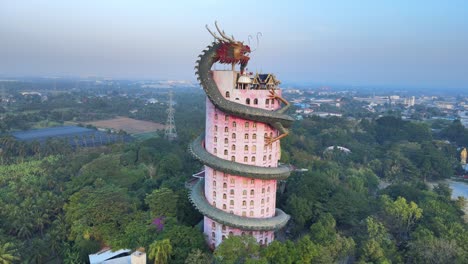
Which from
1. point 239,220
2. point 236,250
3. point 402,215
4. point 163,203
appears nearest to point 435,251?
point 402,215

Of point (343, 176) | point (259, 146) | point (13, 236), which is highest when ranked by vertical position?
point (259, 146)

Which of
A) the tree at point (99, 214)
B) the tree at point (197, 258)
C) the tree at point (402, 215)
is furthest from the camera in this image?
the tree at point (402, 215)

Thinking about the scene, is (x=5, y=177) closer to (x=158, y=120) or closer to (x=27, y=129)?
(x=27, y=129)

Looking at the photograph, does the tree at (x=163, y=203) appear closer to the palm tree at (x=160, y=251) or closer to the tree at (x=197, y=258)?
the palm tree at (x=160, y=251)

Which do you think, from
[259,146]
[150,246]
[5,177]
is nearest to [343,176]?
[259,146]

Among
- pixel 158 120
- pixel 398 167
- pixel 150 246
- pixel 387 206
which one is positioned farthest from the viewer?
pixel 158 120

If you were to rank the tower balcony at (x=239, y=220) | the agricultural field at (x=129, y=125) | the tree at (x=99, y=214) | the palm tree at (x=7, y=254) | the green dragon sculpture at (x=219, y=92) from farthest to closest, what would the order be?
1. the agricultural field at (x=129, y=125)
2. the tree at (x=99, y=214)
3. the tower balcony at (x=239, y=220)
4. the palm tree at (x=7, y=254)
5. the green dragon sculpture at (x=219, y=92)

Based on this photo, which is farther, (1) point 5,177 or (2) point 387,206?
(1) point 5,177

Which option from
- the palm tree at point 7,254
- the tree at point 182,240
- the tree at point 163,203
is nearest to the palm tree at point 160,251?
the tree at point 182,240
